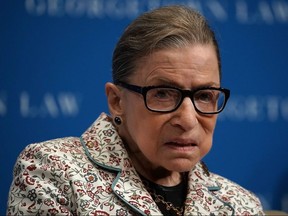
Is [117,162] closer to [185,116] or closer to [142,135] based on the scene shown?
[142,135]

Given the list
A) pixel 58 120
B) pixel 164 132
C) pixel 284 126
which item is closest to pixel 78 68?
pixel 58 120

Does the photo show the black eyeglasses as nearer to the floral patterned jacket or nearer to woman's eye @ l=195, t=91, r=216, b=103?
woman's eye @ l=195, t=91, r=216, b=103

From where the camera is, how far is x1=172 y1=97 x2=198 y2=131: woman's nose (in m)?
1.10

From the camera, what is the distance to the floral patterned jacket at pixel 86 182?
1.03 meters

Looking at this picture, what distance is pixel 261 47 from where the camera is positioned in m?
2.18

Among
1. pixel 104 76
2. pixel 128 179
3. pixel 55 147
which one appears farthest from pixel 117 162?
pixel 104 76

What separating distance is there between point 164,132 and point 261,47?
1.24 metres

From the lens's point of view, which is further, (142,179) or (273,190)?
(273,190)

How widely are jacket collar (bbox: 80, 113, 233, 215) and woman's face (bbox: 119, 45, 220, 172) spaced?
0.07m

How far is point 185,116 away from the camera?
3.61 ft

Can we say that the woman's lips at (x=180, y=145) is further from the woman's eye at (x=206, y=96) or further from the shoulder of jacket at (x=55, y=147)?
the shoulder of jacket at (x=55, y=147)

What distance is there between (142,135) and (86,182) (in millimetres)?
191

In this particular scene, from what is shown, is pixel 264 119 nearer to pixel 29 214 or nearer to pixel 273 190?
pixel 273 190

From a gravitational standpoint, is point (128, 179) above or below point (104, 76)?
below
